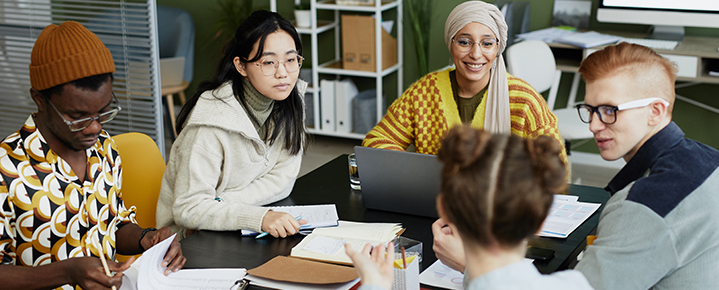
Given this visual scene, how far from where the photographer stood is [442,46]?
4332 millimetres

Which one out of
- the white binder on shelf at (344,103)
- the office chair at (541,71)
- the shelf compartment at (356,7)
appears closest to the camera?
the office chair at (541,71)

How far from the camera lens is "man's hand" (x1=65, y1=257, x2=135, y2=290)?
1.16 meters

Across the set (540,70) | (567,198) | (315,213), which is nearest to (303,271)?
(315,213)

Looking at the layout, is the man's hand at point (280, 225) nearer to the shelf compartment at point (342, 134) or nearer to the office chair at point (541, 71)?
the office chair at point (541, 71)

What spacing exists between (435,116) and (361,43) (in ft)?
6.88

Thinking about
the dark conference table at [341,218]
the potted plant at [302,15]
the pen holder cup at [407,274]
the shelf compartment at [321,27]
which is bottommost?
the dark conference table at [341,218]

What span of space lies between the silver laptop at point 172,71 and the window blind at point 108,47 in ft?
3.19

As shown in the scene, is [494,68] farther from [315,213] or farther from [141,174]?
[141,174]

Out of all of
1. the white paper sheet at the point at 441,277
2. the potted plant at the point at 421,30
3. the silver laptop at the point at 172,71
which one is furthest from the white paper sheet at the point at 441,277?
the silver laptop at the point at 172,71

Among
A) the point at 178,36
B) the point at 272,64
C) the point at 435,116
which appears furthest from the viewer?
the point at 178,36

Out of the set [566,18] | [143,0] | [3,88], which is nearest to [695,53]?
[566,18]

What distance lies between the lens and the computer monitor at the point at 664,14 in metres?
3.38

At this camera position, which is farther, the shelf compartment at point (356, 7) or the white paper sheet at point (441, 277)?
the shelf compartment at point (356, 7)

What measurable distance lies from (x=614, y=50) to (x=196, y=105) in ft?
3.51
